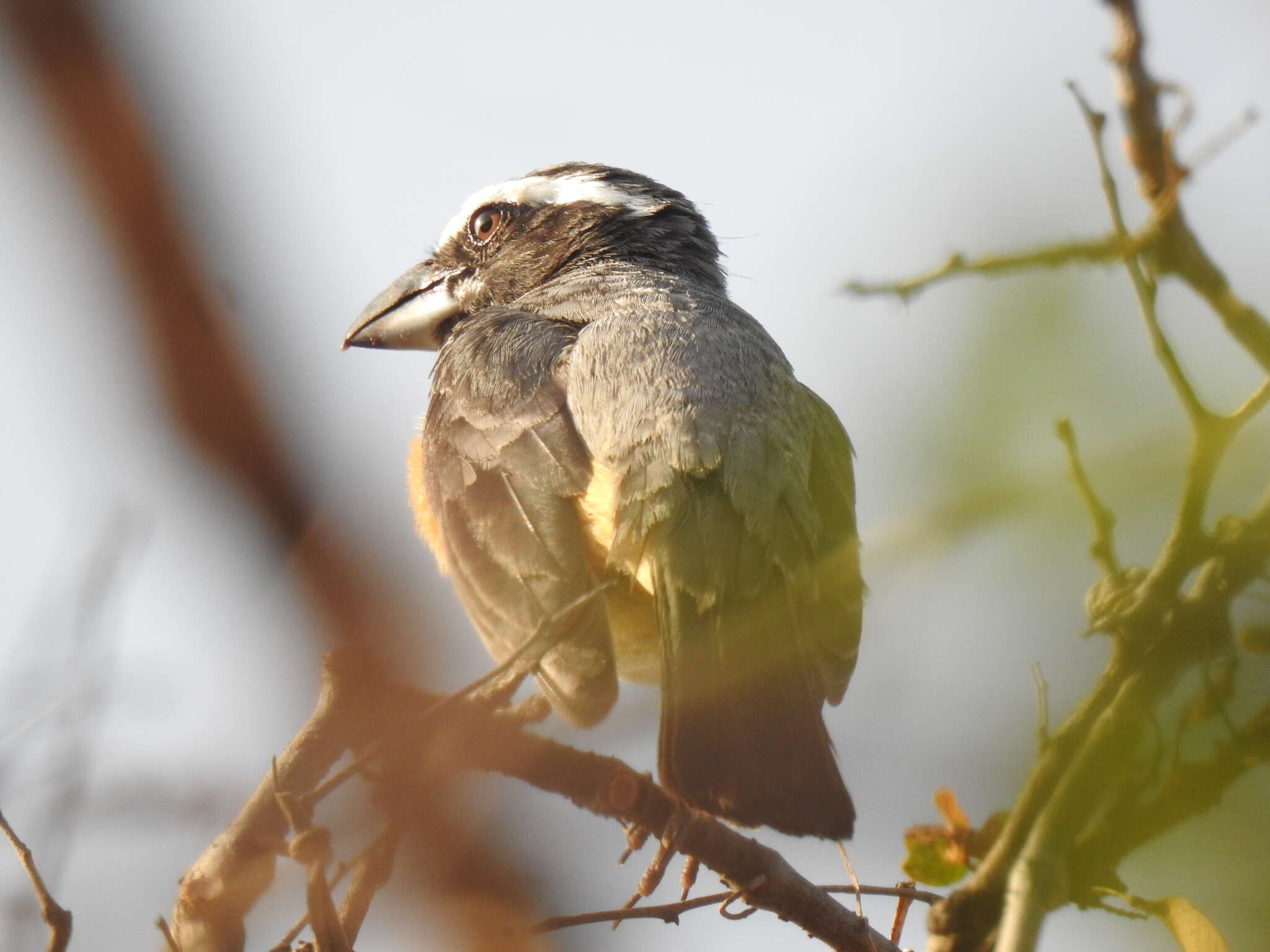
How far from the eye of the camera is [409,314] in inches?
259

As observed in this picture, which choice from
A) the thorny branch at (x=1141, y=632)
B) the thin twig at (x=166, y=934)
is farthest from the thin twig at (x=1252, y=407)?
the thin twig at (x=166, y=934)

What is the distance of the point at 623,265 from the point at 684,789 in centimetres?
334

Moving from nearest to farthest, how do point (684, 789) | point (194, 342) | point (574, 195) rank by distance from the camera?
1. point (194, 342)
2. point (684, 789)
3. point (574, 195)

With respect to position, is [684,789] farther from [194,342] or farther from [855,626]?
[194,342]

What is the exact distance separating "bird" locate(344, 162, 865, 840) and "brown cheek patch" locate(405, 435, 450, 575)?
0.05 ft

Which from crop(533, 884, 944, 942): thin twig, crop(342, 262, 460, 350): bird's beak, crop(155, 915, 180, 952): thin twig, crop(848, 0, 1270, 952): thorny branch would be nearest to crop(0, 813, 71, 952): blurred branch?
crop(155, 915, 180, 952): thin twig

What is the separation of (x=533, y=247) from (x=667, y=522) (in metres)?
2.94

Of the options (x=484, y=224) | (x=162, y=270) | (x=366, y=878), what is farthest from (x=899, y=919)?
(x=484, y=224)

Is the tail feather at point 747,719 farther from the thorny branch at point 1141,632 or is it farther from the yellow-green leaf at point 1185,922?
the yellow-green leaf at point 1185,922

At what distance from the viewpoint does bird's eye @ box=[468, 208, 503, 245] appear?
6816mm

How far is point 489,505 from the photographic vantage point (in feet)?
15.3

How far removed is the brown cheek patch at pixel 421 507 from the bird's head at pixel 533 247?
3.74ft

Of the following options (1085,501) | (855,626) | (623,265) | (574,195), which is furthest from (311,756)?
(574,195)

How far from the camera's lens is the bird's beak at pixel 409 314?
6.54m
